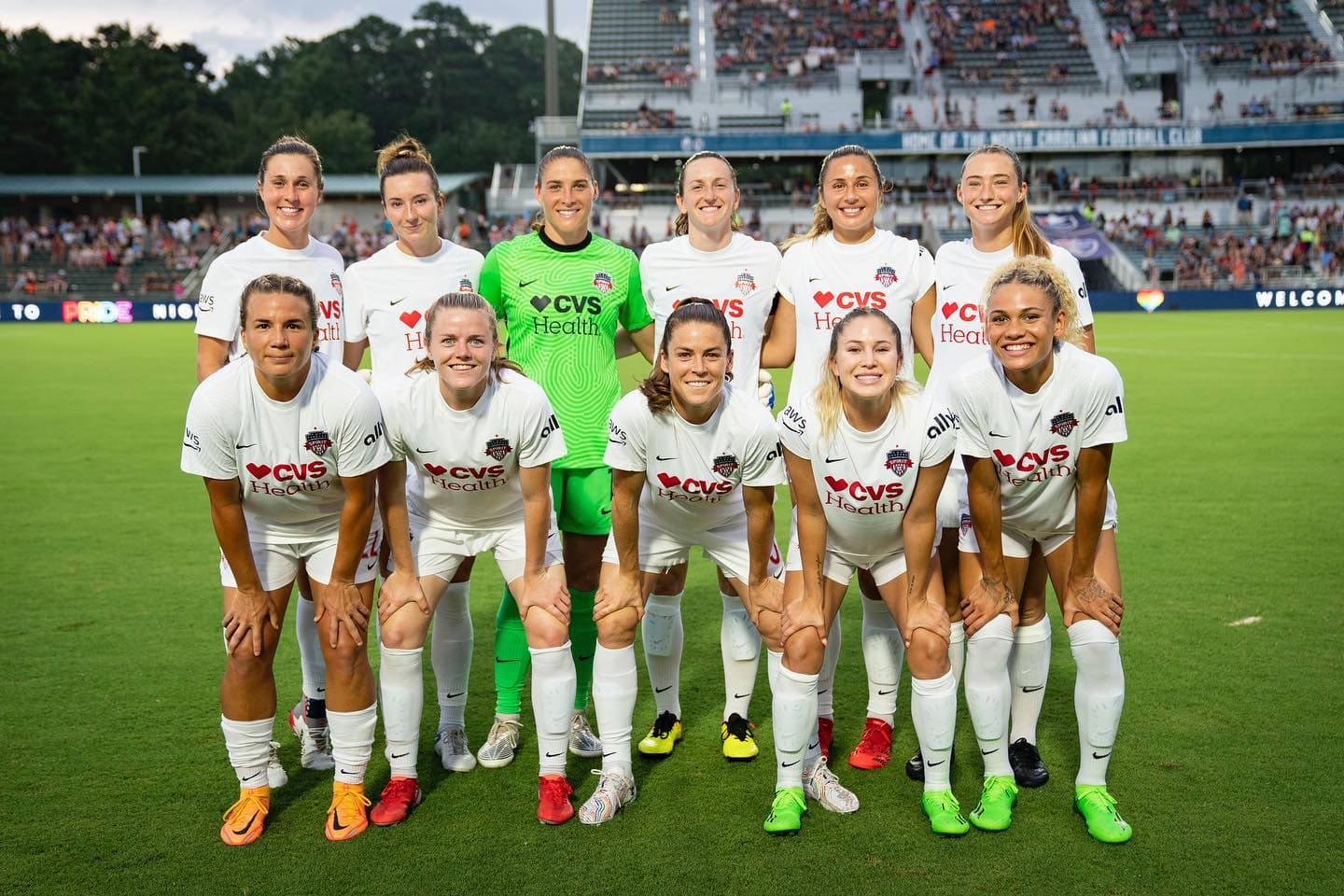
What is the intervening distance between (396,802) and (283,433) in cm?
145

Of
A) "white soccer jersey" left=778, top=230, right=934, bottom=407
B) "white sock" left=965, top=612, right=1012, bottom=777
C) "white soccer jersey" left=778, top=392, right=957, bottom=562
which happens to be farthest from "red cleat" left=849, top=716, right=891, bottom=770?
"white soccer jersey" left=778, top=230, right=934, bottom=407

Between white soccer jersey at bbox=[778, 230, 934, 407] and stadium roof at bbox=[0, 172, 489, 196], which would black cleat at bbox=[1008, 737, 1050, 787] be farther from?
stadium roof at bbox=[0, 172, 489, 196]

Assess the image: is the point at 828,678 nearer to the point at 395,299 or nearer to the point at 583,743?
the point at 583,743

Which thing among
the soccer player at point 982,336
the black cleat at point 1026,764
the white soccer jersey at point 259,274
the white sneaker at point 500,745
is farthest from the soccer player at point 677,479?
the white soccer jersey at point 259,274

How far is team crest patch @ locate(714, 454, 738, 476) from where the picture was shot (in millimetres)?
4387

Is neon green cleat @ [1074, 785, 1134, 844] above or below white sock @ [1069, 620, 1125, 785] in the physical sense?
below

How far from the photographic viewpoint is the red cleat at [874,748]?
4797 millimetres

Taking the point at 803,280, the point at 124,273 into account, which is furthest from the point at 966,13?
the point at 803,280

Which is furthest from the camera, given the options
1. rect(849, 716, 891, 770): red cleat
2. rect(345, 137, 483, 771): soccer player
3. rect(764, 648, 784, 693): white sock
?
rect(345, 137, 483, 771): soccer player

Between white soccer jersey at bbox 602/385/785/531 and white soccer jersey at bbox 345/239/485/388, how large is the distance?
1.19 meters

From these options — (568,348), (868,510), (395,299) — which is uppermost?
(395,299)

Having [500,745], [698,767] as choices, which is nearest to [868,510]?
[698,767]

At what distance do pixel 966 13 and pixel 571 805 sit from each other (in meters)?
52.3

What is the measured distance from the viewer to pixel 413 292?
5094mm
